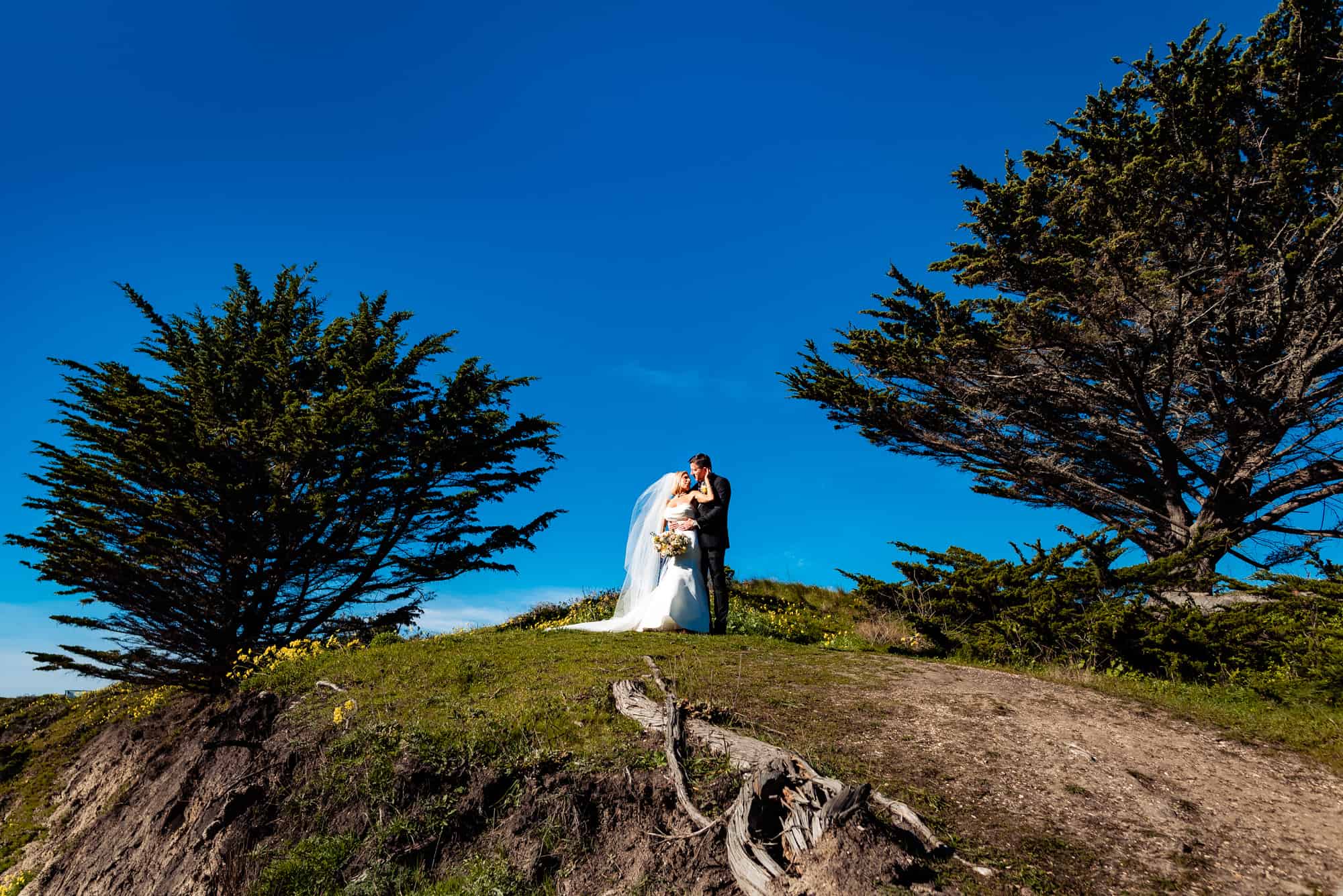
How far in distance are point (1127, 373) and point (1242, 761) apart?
10587 mm

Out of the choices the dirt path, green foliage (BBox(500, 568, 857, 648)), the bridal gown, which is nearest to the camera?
the dirt path

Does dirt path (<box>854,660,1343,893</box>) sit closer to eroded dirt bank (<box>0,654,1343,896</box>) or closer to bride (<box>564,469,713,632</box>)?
eroded dirt bank (<box>0,654,1343,896</box>)

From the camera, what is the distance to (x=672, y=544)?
12.8 metres

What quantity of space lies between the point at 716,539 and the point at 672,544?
0.81 meters

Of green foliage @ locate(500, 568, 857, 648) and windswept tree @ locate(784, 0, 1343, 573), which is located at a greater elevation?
windswept tree @ locate(784, 0, 1343, 573)

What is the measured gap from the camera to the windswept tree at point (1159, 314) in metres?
13.5

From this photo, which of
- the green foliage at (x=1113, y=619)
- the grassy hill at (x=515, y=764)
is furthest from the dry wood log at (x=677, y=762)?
the green foliage at (x=1113, y=619)

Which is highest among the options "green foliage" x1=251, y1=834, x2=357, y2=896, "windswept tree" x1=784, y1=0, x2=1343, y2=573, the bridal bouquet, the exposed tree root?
→ "windswept tree" x1=784, y1=0, x2=1343, y2=573

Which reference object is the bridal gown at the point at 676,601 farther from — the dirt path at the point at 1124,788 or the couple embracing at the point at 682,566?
the dirt path at the point at 1124,788

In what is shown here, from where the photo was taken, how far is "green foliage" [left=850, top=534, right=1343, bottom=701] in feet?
28.5

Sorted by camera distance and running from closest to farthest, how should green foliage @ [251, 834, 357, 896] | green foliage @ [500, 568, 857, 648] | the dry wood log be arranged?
the dry wood log → green foliage @ [251, 834, 357, 896] → green foliage @ [500, 568, 857, 648]

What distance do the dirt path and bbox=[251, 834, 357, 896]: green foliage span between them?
15.3 ft

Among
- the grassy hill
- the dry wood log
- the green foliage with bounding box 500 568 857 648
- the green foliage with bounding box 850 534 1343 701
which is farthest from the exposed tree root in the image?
the green foliage with bounding box 500 568 857 648

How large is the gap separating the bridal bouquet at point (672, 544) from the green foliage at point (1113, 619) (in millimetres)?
3313
